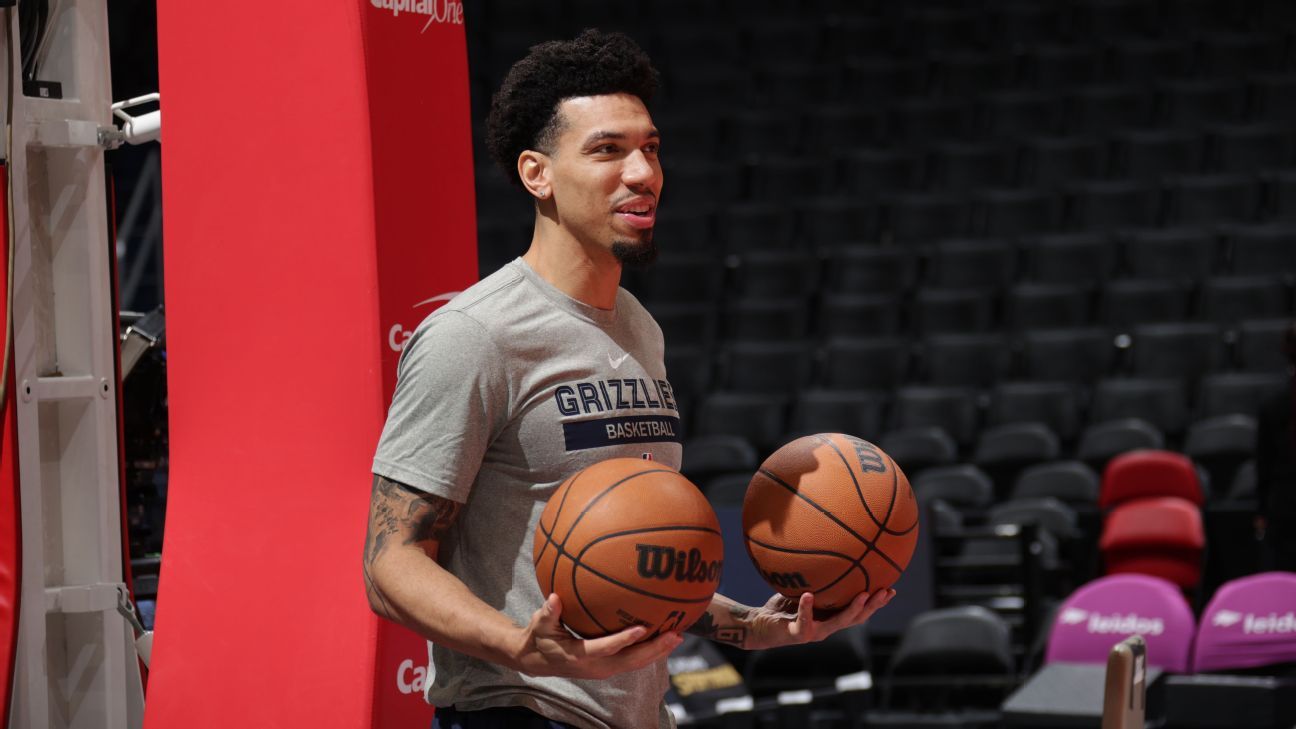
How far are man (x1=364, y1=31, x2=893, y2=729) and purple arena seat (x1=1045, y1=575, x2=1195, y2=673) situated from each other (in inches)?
162

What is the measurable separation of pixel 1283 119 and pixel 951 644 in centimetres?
592

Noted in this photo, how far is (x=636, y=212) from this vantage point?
2174 mm

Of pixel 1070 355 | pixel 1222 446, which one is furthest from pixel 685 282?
pixel 1222 446

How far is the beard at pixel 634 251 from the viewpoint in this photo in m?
2.16

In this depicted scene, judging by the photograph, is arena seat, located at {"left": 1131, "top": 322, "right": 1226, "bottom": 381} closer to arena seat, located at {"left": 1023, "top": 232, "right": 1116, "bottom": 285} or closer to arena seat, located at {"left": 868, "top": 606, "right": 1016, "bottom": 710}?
arena seat, located at {"left": 1023, "top": 232, "right": 1116, "bottom": 285}

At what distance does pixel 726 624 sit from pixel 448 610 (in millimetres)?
655

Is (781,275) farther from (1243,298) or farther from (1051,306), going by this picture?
(1243,298)

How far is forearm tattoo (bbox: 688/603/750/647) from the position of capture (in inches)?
95.5

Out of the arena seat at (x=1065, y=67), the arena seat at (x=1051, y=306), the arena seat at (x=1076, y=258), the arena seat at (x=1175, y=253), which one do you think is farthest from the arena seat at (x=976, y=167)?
the arena seat at (x=1051, y=306)

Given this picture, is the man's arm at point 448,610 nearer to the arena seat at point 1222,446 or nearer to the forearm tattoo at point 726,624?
the forearm tattoo at point 726,624

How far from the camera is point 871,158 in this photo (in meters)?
11.4

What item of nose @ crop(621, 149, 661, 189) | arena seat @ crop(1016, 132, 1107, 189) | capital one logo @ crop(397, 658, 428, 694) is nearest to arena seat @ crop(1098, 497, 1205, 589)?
arena seat @ crop(1016, 132, 1107, 189)

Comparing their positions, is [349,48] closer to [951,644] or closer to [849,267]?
[951,644]

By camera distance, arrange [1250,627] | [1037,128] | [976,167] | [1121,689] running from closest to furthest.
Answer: [1121,689] < [1250,627] < [976,167] < [1037,128]
